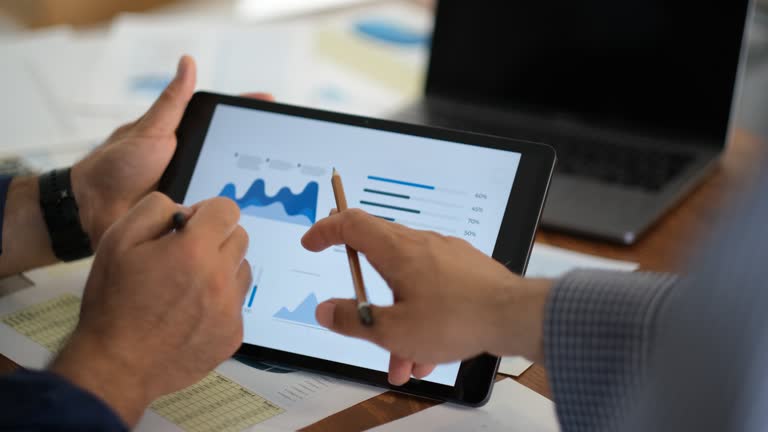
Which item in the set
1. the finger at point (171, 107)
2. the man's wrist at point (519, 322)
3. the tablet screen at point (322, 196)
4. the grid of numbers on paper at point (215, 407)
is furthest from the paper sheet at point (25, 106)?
the man's wrist at point (519, 322)

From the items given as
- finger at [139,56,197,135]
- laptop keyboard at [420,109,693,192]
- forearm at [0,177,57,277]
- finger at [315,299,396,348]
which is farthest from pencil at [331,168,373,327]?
laptop keyboard at [420,109,693,192]

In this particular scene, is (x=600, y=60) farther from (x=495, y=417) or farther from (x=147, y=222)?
(x=147, y=222)

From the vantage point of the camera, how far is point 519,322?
64 centimetres

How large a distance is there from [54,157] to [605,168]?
0.80 meters

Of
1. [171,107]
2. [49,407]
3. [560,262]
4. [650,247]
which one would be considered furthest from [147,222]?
[650,247]

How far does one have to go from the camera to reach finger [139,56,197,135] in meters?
0.93

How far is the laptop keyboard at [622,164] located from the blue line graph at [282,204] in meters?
0.53

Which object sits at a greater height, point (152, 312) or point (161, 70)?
point (161, 70)

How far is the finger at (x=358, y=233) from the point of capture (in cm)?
67

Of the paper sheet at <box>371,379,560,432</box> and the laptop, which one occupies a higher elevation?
the laptop

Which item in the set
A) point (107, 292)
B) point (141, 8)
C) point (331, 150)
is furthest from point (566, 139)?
point (141, 8)

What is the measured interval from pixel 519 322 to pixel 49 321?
50cm

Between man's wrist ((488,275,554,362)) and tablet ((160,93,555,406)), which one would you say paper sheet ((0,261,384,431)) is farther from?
man's wrist ((488,275,554,362))

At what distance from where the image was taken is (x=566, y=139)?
1328 millimetres
